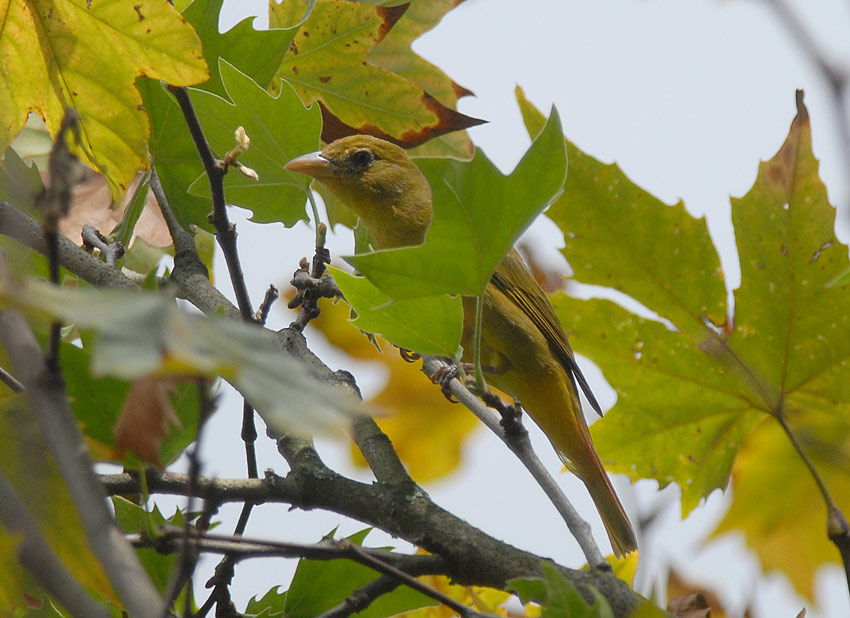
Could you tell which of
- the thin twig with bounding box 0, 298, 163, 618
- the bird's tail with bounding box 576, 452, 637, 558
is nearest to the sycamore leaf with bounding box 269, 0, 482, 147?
the bird's tail with bounding box 576, 452, 637, 558

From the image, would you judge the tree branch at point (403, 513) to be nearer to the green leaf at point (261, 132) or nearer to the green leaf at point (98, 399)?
the green leaf at point (98, 399)

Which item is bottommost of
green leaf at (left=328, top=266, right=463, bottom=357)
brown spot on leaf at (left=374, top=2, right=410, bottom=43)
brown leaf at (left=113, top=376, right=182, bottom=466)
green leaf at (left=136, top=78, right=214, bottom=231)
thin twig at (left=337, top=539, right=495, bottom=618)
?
thin twig at (left=337, top=539, right=495, bottom=618)

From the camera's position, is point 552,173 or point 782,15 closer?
point 782,15

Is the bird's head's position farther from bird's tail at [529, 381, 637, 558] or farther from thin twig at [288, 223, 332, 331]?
thin twig at [288, 223, 332, 331]

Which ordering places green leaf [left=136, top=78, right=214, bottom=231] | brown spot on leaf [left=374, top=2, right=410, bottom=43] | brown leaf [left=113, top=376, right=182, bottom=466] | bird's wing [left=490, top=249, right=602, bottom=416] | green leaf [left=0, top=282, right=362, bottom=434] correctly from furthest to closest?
1. bird's wing [left=490, top=249, right=602, bottom=416]
2. brown spot on leaf [left=374, top=2, right=410, bottom=43]
3. green leaf [left=136, top=78, right=214, bottom=231]
4. brown leaf [left=113, top=376, right=182, bottom=466]
5. green leaf [left=0, top=282, right=362, bottom=434]

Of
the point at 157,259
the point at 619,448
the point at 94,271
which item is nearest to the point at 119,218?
the point at 157,259

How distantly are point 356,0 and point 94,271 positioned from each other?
1.03m

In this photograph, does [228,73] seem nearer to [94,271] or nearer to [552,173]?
[94,271]

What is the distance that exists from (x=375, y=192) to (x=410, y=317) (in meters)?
2.02

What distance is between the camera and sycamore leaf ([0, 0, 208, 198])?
1828mm

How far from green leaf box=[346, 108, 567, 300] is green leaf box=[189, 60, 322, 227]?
24.5 inches

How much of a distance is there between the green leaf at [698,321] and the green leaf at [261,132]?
490mm

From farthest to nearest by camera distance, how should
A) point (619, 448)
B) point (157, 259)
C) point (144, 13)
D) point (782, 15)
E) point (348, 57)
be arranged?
point (157, 259), point (348, 57), point (619, 448), point (144, 13), point (782, 15)

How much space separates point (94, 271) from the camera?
5.95 feet
